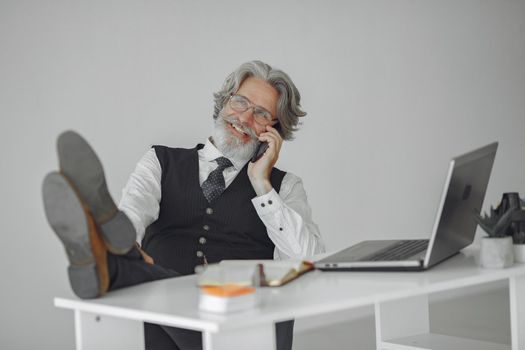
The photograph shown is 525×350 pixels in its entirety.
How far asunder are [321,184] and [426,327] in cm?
218

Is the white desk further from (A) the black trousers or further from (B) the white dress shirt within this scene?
(B) the white dress shirt

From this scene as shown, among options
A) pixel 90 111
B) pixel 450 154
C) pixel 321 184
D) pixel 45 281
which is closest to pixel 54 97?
pixel 90 111

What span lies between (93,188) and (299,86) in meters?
3.09

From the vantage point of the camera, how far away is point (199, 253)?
2609mm

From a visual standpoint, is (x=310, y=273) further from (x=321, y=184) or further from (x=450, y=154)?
(x=450, y=154)

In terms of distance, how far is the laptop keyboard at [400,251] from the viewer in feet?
6.04

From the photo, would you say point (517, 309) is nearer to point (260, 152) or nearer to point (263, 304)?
point (263, 304)

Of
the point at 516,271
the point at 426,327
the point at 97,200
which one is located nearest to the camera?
the point at 97,200

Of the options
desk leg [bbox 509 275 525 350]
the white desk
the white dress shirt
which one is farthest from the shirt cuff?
desk leg [bbox 509 275 525 350]

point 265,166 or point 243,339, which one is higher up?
point 265,166

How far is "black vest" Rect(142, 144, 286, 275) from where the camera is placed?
2627 mm

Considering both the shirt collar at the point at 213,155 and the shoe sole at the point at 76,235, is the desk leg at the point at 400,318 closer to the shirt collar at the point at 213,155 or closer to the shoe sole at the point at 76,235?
the shirt collar at the point at 213,155

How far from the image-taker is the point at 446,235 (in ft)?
5.93

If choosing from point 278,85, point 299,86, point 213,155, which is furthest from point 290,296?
point 299,86
